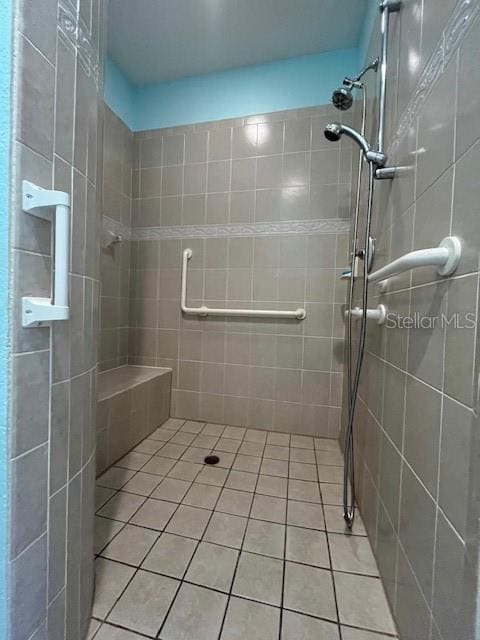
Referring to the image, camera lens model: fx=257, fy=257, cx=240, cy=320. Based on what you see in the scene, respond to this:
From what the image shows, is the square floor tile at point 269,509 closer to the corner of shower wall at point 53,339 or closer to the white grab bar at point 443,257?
the corner of shower wall at point 53,339

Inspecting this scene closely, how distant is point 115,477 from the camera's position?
4.22 ft

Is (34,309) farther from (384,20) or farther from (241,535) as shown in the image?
(384,20)

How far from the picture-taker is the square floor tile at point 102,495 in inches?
43.4

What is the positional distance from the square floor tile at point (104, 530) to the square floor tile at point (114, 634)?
256 mm

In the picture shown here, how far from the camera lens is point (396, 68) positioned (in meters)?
0.92

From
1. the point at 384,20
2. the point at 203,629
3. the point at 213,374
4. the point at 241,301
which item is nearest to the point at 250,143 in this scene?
the point at 384,20

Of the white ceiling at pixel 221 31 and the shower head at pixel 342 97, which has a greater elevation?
the white ceiling at pixel 221 31

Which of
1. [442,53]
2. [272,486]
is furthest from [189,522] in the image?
[442,53]

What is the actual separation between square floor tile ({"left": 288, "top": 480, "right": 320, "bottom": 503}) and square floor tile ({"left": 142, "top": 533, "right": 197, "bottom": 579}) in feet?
1.65

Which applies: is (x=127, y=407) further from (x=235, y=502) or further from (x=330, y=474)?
(x=330, y=474)

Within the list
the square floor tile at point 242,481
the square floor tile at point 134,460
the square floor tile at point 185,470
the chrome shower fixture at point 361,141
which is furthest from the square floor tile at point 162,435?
the chrome shower fixture at point 361,141

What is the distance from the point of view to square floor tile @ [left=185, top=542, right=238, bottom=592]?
79cm

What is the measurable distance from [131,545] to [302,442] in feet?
3.67

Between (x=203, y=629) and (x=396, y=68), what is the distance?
1.84 meters
